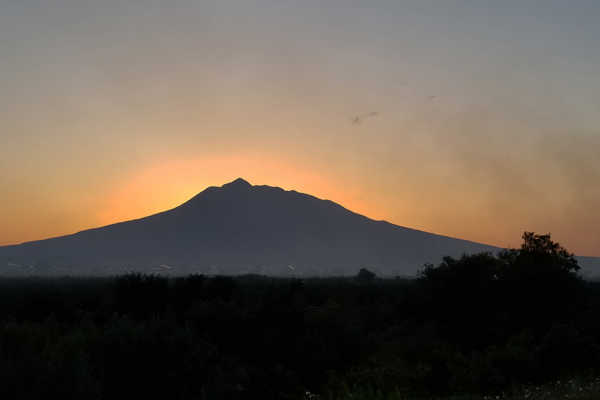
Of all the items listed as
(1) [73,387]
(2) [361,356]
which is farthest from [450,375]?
(1) [73,387]

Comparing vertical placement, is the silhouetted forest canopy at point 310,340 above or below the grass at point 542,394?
above

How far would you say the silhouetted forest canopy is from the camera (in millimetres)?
14398

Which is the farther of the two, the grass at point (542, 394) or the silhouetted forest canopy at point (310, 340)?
the grass at point (542, 394)

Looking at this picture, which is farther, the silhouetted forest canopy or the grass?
the grass

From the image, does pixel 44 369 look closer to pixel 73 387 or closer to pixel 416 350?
pixel 73 387

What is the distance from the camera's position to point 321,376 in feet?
67.3

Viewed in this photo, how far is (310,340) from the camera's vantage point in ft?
70.0

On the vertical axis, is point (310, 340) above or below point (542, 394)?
above

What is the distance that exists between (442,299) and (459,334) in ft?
10.9

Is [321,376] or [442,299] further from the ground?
[442,299]

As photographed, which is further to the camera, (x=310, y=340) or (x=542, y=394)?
(x=310, y=340)

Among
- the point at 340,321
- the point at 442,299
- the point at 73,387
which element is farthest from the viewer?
the point at 442,299

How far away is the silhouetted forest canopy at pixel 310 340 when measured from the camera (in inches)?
567

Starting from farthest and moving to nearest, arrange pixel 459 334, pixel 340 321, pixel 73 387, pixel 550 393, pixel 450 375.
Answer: pixel 459 334 < pixel 340 321 < pixel 450 375 < pixel 550 393 < pixel 73 387
